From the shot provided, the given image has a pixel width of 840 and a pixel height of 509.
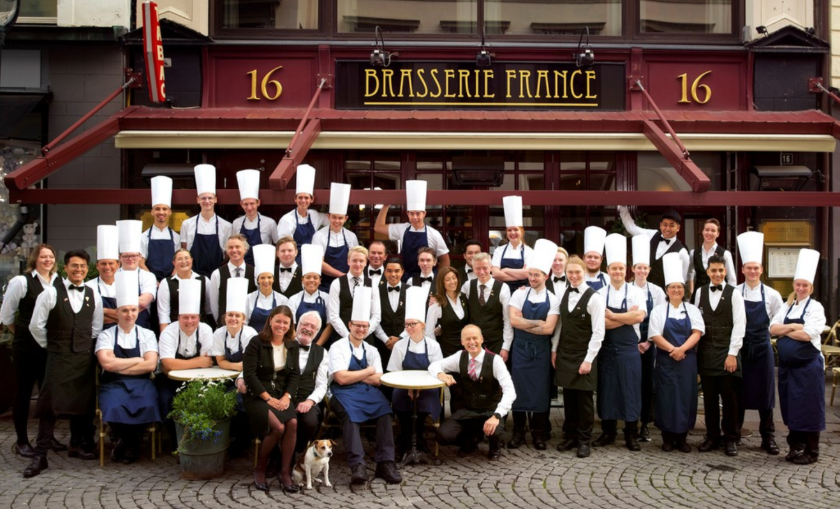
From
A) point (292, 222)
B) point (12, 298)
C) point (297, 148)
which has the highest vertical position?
point (297, 148)

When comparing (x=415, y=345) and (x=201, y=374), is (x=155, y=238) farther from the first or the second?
(x=415, y=345)

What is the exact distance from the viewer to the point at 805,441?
694cm

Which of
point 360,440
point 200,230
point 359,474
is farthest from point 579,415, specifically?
point 200,230

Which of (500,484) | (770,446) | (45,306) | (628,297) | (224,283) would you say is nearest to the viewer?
(500,484)

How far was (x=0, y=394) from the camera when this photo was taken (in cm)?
798

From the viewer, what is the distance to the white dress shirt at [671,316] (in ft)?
23.6

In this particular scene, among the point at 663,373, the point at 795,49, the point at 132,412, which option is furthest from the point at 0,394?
the point at 795,49

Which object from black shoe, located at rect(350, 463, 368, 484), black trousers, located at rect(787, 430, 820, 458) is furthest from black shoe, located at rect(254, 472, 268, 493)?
black trousers, located at rect(787, 430, 820, 458)

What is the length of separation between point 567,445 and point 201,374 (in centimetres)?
322

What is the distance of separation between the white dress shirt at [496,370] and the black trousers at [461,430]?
0.80ft

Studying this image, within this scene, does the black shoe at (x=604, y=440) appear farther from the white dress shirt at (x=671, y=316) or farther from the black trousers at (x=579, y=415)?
the white dress shirt at (x=671, y=316)

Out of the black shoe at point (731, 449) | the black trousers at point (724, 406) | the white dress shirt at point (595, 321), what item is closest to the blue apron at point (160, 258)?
the white dress shirt at point (595, 321)

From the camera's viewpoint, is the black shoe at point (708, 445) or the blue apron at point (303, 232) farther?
the blue apron at point (303, 232)

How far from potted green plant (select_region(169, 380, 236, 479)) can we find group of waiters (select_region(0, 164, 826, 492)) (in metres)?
0.22
